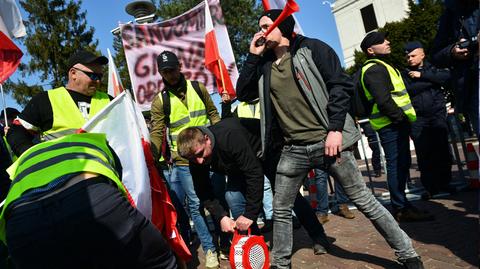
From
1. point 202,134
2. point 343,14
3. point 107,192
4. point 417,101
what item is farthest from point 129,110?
point 343,14

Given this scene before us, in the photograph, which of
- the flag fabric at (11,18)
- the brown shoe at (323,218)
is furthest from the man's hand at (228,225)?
the flag fabric at (11,18)

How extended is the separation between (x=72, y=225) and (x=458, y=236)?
323cm

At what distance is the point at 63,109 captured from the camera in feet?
11.1

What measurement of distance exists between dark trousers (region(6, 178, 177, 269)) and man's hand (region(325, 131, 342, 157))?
1.47 m

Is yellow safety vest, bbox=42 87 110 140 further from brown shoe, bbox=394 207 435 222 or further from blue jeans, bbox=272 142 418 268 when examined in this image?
brown shoe, bbox=394 207 435 222

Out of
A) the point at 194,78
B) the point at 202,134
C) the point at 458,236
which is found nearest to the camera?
the point at 202,134

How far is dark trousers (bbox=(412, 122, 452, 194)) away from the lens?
17.6 ft

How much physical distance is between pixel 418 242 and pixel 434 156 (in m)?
2.12

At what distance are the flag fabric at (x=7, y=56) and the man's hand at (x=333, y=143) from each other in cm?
A: 343

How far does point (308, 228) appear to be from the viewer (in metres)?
3.92

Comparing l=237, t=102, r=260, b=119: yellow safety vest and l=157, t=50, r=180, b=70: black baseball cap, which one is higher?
l=157, t=50, r=180, b=70: black baseball cap

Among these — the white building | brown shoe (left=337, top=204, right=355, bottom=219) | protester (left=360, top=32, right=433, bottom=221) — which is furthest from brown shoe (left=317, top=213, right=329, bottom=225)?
the white building

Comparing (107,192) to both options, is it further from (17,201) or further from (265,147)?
(265,147)

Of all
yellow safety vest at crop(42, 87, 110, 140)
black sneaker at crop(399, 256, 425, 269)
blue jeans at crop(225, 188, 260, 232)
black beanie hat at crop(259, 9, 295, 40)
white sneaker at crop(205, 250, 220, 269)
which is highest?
black beanie hat at crop(259, 9, 295, 40)
